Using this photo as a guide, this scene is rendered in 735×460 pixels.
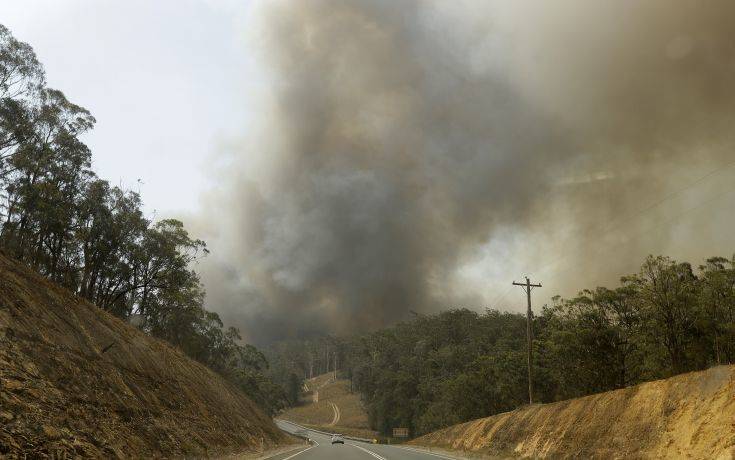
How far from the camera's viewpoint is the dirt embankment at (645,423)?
18.6m

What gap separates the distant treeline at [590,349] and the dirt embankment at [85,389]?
2915 cm

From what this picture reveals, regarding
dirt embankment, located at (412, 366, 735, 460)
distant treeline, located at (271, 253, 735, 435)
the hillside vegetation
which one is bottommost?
the hillside vegetation

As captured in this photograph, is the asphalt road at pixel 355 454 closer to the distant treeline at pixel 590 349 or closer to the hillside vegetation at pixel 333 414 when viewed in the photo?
the distant treeline at pixel 590 349

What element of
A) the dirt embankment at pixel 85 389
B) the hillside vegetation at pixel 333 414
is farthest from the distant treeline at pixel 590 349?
the hillside vegetation at pixel 333 414

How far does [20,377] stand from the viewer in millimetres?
18562

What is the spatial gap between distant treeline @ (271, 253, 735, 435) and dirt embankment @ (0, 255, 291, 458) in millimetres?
29149

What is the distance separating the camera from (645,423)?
75.7 feet

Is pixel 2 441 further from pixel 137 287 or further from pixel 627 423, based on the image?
pixel 137 287

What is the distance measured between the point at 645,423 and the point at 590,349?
21853 millimetres

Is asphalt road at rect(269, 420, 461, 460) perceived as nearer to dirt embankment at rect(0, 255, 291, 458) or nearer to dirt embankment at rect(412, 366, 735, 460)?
dirt embankment at rect(0, 255, 291, 458)

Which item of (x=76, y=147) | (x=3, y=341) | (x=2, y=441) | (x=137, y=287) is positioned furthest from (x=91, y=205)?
(x=2, y=441)

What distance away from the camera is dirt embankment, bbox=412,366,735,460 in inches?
732

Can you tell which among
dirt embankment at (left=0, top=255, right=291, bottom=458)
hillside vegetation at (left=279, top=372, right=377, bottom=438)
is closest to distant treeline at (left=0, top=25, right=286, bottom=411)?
dirt embankment at (left=0, top=255, right=291, bottom=458)

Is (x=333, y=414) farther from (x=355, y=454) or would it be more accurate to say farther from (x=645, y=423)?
(x=645, y=423)
